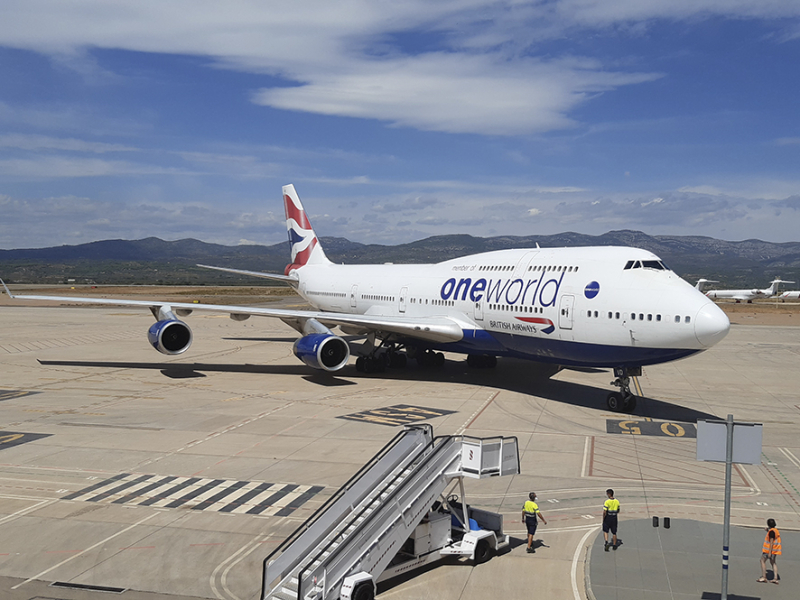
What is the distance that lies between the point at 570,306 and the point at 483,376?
9155 millimetres

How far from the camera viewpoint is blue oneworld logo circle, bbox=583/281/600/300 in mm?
23234

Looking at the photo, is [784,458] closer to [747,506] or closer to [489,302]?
[747,506]

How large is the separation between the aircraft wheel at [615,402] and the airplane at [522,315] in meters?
0.04

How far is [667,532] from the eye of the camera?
1314 centimetres

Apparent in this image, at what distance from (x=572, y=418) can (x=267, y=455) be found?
11.0 metres

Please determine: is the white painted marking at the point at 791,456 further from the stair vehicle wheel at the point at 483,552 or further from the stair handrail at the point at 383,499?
the stair handrail at the point at 383,499

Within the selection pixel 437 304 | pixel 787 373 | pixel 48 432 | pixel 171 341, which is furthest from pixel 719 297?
pixel 48 432

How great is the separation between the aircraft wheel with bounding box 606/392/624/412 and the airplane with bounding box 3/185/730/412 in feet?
0.12

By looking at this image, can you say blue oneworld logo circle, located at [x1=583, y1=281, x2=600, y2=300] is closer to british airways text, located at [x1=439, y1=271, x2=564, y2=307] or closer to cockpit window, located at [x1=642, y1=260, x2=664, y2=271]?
british airways text, located at [x1=439, y1=271, x2=564, y2=307]

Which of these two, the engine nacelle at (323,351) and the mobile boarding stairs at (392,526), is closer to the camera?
the mobile boarding stairs at (392,526)

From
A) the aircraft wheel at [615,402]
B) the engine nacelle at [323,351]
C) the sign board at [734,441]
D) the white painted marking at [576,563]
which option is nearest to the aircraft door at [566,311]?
the aircraft wheel at [615,402]

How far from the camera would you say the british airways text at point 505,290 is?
24875mm

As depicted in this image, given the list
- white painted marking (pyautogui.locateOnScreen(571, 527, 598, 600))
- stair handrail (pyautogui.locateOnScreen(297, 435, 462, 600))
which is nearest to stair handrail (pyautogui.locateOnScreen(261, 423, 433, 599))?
stair handrail (pyautogui.locateOnScreen(297, 435, 462, 600))

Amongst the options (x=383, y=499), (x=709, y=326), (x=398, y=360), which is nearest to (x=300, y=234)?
(x=398, y=360)
